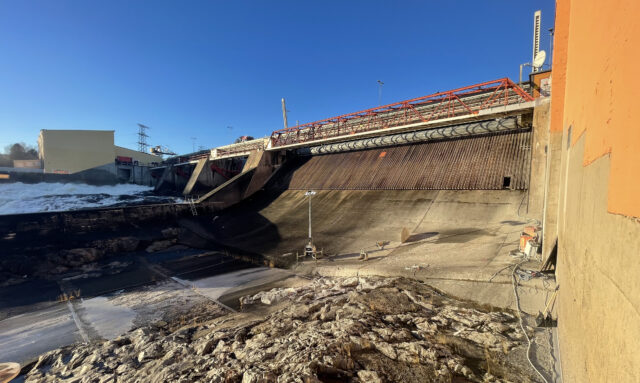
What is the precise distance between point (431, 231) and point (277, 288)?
9.52 m

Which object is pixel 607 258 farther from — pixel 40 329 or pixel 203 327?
pixel 40 329

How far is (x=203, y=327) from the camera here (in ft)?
27.5

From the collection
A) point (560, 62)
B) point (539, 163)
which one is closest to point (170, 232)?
point (539, 163)

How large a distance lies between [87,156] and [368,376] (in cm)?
6472

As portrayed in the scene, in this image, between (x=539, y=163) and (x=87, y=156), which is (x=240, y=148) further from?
(x=539, y=163)

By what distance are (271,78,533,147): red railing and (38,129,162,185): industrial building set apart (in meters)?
41.0

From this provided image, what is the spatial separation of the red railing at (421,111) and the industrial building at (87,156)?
134ft

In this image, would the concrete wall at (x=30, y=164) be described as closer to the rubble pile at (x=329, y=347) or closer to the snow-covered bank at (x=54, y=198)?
the snow-covered bank at (x=54, y=198)

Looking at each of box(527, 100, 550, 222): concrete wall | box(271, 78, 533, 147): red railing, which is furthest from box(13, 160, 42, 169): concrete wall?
box(527, 100, 550, 222): concrete wall

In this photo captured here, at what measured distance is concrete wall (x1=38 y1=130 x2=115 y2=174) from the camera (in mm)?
46688

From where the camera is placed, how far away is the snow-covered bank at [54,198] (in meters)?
29.8

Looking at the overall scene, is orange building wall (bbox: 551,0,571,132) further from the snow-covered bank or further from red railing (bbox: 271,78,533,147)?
the snow-covered bank

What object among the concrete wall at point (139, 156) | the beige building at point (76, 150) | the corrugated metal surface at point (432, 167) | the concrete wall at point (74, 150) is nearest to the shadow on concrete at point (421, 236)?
the corrugated metal surface at point (432, 167)

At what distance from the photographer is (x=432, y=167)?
68.4 ft
